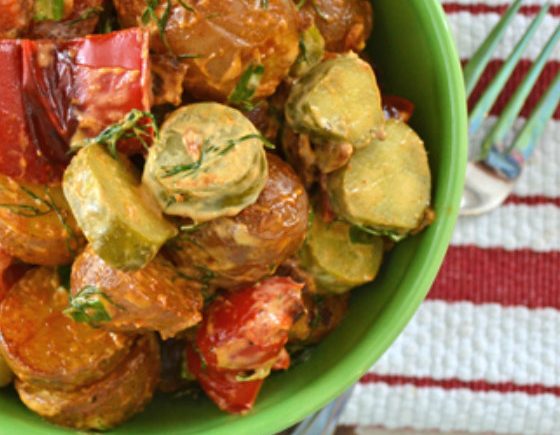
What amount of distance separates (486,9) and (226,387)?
0.90 metres

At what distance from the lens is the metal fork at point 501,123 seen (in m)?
1.52

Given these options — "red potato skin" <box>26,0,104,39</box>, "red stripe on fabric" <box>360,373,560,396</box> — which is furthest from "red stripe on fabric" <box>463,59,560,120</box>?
"red potato skin" <box>26,0,104,39</box>

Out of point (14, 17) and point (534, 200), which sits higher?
point (14, 17)

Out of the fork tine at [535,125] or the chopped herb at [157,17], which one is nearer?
the chopped herb at [157,17]

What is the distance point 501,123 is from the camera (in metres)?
1.53

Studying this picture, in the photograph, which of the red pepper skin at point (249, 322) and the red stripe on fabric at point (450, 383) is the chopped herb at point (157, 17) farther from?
the red stripe on fabric at point (450, 383)

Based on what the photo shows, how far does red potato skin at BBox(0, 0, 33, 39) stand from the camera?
852 millimetres

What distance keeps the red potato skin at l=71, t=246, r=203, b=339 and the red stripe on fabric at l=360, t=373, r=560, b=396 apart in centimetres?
72

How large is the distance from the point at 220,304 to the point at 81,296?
155 mm

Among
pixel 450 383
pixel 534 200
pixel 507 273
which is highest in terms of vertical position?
pixel 534 200

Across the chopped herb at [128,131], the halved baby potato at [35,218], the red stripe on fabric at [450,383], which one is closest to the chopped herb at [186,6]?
the chopped herb at [128,131]

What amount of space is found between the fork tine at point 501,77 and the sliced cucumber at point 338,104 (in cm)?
62

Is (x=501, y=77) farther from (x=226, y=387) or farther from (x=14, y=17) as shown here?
(x=14, y=17)

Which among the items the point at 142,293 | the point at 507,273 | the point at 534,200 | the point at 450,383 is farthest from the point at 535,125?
the point at 142,293
